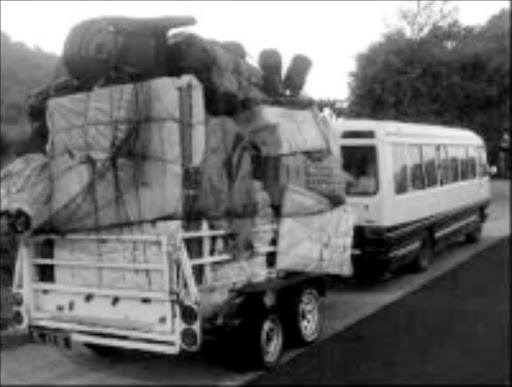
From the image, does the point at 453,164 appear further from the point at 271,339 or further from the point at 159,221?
the point at 159,221

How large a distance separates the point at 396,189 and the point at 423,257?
1.94 metres

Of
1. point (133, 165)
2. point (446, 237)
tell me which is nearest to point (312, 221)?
point (133, 165)

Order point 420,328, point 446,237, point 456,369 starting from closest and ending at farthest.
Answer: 1. point 456,369
2. point 420,328
3. point 446,237

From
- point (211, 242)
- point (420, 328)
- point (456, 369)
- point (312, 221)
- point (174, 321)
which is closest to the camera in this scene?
point (456, 369)

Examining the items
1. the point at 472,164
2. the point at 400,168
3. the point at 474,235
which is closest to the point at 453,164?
the point at 472,164

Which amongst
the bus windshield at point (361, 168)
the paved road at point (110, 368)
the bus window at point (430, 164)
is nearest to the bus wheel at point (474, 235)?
the bus window at point (430, 164)

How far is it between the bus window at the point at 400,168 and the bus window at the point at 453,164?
226cm

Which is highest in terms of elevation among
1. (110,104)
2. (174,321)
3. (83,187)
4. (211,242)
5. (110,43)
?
(110,43)

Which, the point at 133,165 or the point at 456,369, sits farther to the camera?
the point at 133,165

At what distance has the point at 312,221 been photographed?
27.0 feet

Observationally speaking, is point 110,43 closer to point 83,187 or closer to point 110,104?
point 110,104

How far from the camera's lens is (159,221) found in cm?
685

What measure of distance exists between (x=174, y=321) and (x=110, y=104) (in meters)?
1.73

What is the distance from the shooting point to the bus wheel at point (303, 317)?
7898 mm
